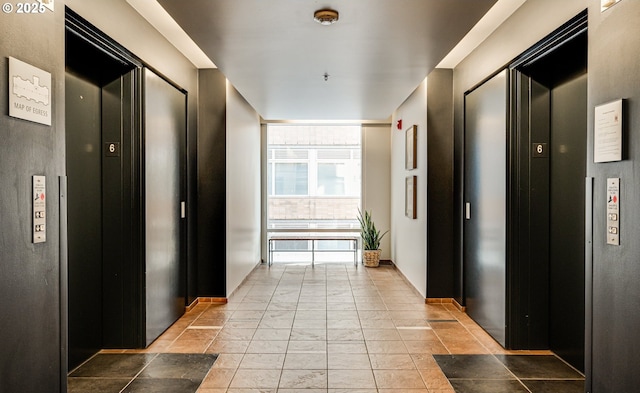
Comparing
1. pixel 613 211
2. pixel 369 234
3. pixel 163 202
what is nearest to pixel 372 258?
pixel 369 234

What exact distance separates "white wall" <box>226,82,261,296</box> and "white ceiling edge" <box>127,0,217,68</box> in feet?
1.97

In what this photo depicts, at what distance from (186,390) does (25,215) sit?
148 cm

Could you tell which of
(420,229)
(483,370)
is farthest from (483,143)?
(483,370)

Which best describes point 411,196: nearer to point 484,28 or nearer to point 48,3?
Result: point 484,28

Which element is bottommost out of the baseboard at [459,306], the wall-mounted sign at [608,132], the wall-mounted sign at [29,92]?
the baseboard at [459,306]

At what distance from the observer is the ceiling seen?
8.36ft

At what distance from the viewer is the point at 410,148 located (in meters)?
5.51

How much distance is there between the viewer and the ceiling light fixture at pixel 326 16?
2583mm

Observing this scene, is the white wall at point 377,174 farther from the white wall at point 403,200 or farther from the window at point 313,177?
the window at point 313,177

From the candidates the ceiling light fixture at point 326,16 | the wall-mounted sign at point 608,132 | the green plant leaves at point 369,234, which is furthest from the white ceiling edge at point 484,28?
the green plant leaves at point 369,234

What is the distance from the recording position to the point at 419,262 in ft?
16.7

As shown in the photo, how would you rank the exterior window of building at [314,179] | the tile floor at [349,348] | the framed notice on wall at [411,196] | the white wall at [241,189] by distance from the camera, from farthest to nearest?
the exterior window of building at [314,179] → the framed notice on wall at [411,196] → the white wall at [241,189] → the tile floor at [349,348]

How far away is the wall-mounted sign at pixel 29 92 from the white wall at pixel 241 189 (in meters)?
2.93

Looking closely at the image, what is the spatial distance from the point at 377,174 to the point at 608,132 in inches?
221
